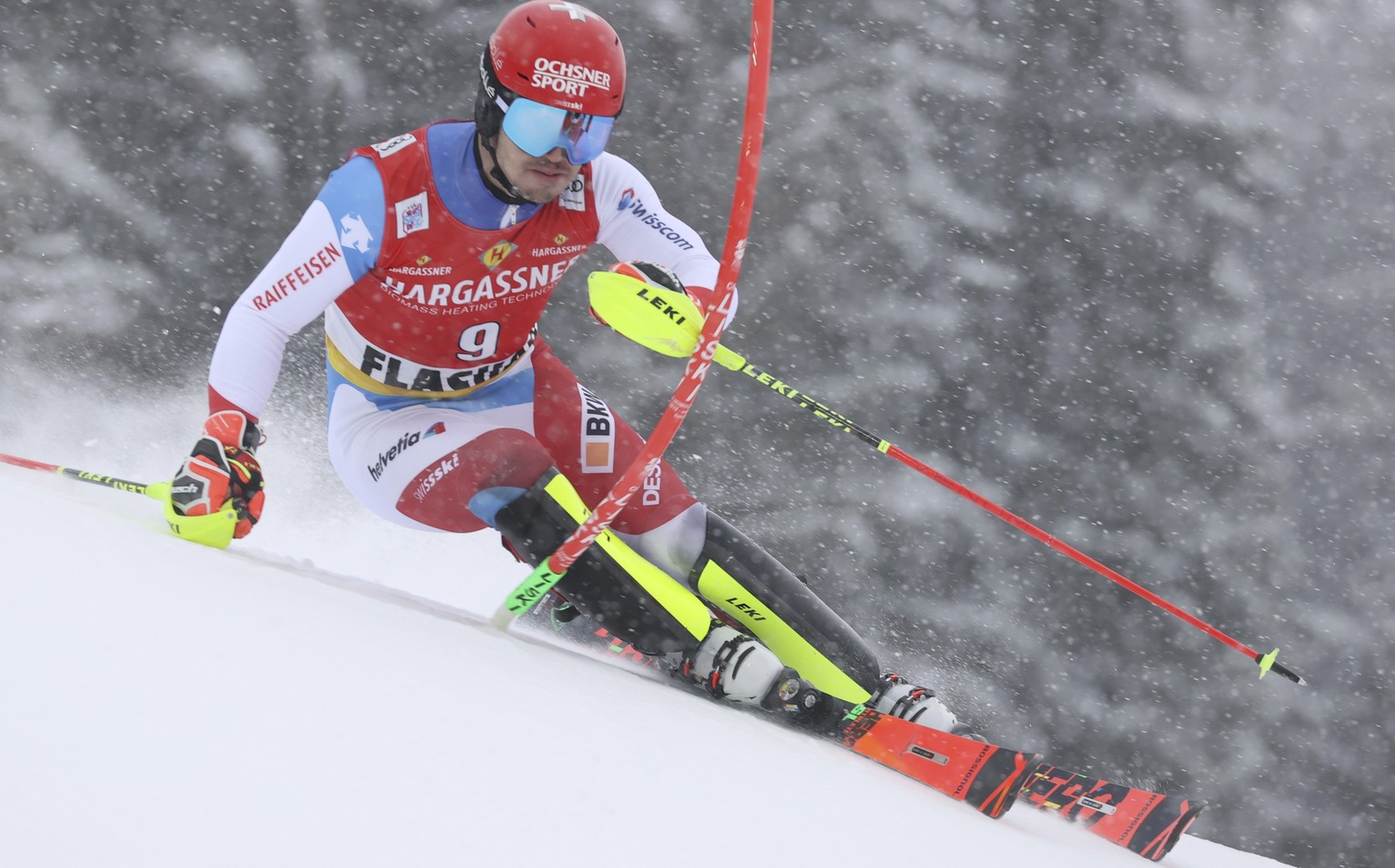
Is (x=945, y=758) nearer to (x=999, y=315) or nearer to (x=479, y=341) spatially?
(x=479, y=341)

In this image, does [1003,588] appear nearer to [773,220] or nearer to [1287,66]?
[773,220]

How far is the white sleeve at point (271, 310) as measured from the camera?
2.11m

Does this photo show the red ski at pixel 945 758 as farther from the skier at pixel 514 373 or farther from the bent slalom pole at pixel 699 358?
the bent slalom pole at pixel 699 358

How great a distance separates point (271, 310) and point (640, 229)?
0.87 m

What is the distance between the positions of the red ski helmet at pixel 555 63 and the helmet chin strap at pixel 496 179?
6cm

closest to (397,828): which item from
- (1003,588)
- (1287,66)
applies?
(1003,588)

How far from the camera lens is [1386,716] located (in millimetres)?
5250

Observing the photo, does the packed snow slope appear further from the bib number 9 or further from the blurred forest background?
the blurred forest background

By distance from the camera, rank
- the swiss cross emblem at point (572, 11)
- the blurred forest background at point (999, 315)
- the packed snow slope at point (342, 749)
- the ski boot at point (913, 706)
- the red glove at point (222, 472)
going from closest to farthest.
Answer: the packed snow slope at point (342, 749)
the red glove at point (222, 472)
the swiss cross emblem at point (572, 11)
the ski boot at point (913, 706)
the blurred forest background at point (999, 315)

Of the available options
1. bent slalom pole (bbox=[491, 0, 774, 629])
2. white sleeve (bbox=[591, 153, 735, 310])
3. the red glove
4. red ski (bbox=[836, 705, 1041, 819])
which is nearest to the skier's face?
white sleeve (bbox=[591, 153, 735, 310])

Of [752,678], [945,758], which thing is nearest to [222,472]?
[752,678]

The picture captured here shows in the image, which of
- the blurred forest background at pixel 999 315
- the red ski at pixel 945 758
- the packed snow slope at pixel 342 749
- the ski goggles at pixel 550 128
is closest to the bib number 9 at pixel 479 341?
the ski goggles at pixel 550 128

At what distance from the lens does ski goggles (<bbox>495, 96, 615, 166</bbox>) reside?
210 centimetres

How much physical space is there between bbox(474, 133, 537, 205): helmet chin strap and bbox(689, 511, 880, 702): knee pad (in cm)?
87
